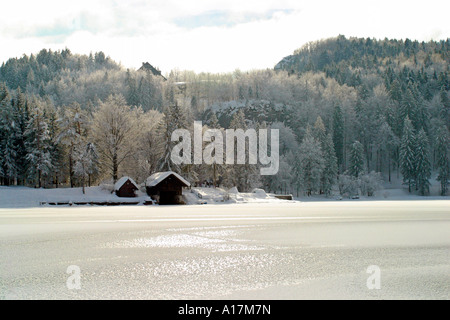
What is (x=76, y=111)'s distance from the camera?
58.4 m

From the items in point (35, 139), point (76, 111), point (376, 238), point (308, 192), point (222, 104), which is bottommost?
point (308, 192)

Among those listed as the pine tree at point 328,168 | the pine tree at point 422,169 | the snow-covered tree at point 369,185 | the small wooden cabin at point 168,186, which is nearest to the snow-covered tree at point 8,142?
the small wooden cabin at point 168,186

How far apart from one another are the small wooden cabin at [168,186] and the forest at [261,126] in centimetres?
638

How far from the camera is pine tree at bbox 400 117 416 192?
280ft

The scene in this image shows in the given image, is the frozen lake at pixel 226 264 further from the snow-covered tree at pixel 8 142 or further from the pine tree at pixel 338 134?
the pine tree at pixel 338 134

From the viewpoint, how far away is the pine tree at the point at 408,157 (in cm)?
8525

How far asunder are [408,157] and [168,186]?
208 feet

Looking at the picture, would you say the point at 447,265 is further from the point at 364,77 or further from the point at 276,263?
the point at 364,77

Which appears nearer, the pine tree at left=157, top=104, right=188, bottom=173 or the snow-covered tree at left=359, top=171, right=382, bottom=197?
the pine tree at left=157, top=104, right=188, bottom=173

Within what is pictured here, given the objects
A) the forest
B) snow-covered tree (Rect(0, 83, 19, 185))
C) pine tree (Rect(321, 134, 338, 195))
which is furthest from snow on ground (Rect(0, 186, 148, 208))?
pine tree (Rect(321, 134, 338, 195))

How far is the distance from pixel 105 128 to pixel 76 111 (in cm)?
682

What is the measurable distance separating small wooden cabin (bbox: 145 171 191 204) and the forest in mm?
6385

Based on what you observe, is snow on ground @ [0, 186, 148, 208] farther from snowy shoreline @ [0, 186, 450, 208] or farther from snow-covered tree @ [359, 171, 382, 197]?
snow-covered tree @ [359, 171, 382, 197]
